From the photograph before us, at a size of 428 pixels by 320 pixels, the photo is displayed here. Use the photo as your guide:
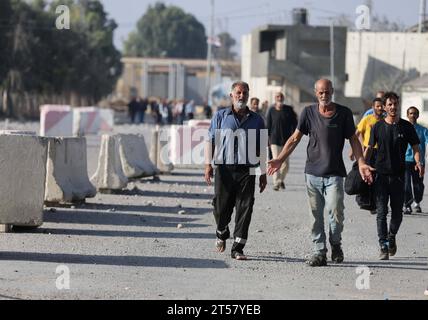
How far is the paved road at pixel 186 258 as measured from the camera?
34.8 ft

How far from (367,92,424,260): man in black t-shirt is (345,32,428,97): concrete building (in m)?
65.9

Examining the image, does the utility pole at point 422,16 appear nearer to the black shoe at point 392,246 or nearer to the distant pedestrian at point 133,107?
the distant pedestrian at point 133,107

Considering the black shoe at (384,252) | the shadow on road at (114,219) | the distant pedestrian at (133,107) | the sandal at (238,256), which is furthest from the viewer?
the distant pedestrian at (133,107)

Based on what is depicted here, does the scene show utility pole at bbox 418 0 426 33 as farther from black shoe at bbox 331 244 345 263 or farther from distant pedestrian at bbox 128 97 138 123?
black shoe at bbox 331 244 345 263

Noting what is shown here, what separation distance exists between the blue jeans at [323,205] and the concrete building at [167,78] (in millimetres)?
133535

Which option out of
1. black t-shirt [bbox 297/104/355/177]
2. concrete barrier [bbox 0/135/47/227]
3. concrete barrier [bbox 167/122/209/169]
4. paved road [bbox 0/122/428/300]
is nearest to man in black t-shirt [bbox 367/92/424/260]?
paved road [bbox 0/122/428/300]

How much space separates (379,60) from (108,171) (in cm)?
6736

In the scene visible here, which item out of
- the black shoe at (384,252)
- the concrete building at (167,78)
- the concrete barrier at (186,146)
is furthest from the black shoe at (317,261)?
the concrete building at (167,78)

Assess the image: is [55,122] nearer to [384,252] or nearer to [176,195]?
[176,195]

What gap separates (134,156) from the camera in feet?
80.3

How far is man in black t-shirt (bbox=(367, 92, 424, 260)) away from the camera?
44.1 feet

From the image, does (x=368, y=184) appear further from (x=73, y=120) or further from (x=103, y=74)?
(x=103, y=74)

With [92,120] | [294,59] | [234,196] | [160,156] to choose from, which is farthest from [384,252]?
[294,59]

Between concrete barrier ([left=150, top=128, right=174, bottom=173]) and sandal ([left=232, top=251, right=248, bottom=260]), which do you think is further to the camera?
concrete barrier ([left=150, top=128, right=174, bottom=173])
